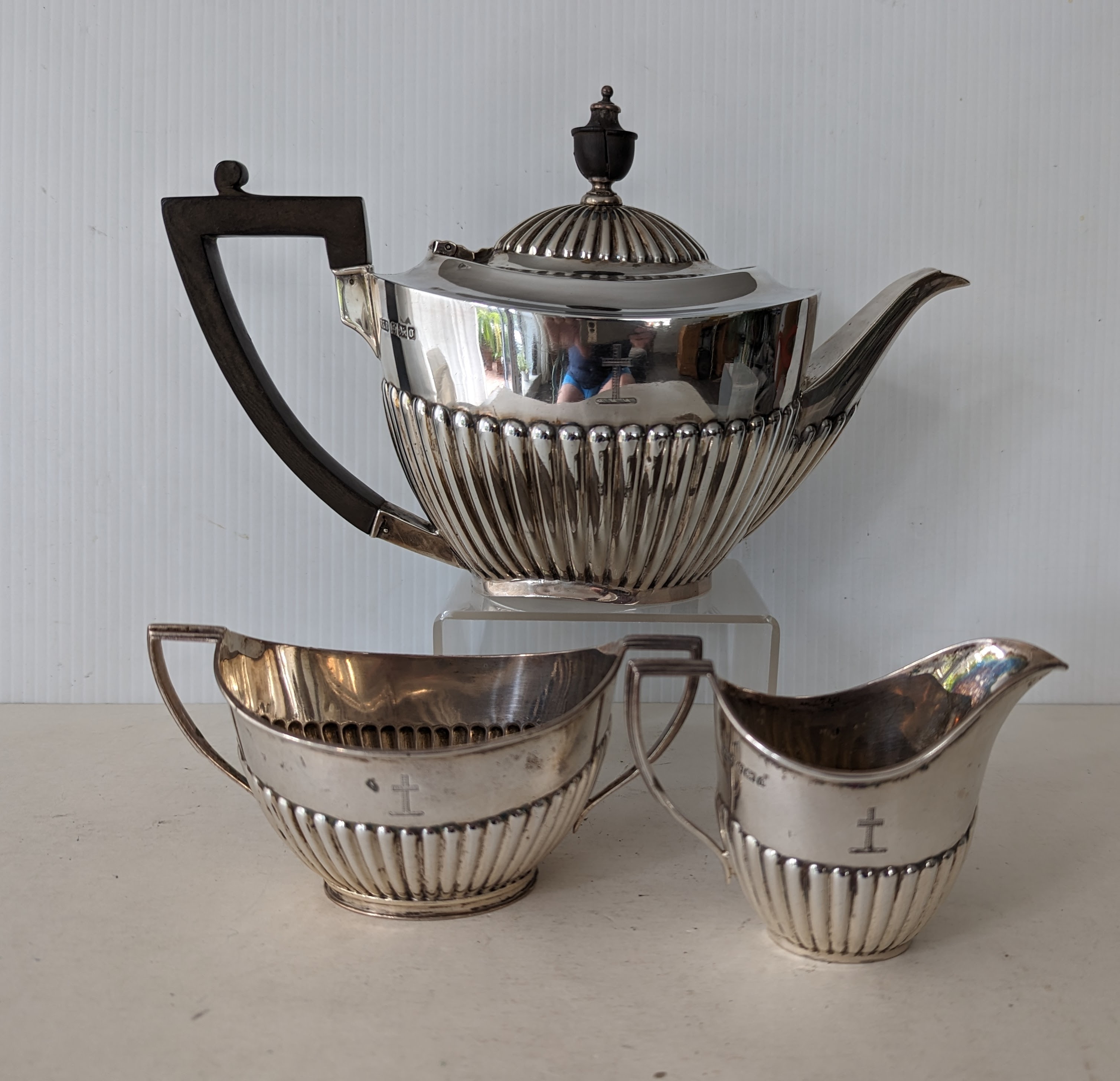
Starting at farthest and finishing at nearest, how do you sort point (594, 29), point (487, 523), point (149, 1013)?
1. point (594, 29)
2. point (487, 523)
3. point (149, 1013)

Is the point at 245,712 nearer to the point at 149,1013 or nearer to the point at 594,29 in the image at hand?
the point at 149,1013

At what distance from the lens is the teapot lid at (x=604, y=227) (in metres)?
0.52

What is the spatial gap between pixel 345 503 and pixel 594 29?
12.6 inches

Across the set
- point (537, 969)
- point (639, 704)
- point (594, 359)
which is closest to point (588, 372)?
point (594, 359)

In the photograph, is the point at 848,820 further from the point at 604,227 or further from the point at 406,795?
the point at 604,227

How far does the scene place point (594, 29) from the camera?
671mm

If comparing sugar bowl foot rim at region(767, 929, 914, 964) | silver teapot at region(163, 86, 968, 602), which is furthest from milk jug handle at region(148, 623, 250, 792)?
sugar bowl foot rim at region(767, 929, 914, 964)

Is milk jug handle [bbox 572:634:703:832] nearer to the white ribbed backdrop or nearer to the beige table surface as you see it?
the beige table surface

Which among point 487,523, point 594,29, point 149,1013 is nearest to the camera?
point 149,1013

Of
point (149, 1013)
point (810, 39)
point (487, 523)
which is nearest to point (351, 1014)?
point (149, 1013)

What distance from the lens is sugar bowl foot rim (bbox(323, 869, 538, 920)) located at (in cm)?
47

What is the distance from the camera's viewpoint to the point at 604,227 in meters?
0.53

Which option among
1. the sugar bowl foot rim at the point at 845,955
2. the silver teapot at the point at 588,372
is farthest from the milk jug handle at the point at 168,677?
the sugar bowl foot rim at the point at 845,955

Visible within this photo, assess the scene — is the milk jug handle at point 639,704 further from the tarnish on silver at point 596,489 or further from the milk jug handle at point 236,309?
the milk jug handle at point 236,309
